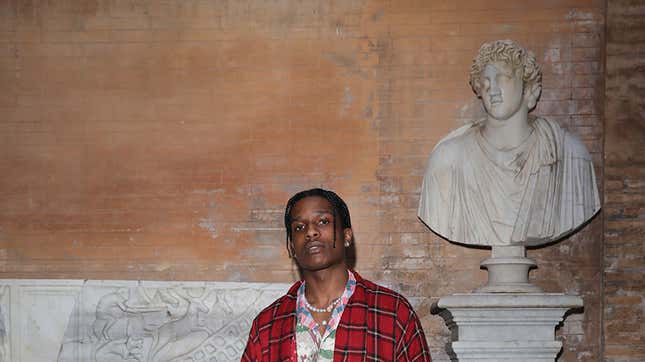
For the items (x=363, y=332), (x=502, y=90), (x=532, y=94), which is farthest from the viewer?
(x=532, y=94)

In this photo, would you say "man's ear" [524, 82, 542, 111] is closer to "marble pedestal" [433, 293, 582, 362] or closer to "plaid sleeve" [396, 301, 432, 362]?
"marble pedestal" [433, 293, 582, 362]

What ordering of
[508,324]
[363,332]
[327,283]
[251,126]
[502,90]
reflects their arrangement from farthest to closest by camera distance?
1. [251,126]
2. [502,90]
3. [508,324]
4. [327,283]
5. [363,332]

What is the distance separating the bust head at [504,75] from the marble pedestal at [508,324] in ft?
3.34

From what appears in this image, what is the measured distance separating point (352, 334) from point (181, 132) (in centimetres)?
321

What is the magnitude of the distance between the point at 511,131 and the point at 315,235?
108 inches

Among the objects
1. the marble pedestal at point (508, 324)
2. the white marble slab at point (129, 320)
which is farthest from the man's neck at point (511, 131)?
the white marble slab at point (129, 320)

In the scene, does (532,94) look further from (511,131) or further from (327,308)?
(327,308)

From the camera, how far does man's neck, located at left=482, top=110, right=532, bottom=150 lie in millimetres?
5871

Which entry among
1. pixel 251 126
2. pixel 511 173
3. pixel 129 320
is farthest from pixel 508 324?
pixel 129 320

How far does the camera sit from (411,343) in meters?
3.37

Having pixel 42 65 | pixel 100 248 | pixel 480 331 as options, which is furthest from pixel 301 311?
pixel 42 65

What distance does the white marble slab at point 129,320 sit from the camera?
6109 millimetres

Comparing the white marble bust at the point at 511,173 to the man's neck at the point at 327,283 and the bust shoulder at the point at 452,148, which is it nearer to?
the bust shoulder at the point at 452,148

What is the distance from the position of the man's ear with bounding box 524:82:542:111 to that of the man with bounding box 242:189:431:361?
2.70 m
